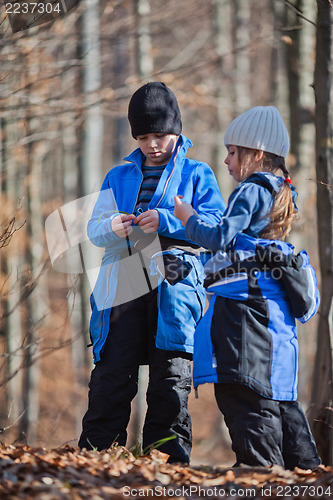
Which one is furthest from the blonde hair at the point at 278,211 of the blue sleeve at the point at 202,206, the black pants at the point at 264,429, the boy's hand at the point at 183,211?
the black pants at the point at 264,429

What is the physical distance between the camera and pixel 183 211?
3.33 m

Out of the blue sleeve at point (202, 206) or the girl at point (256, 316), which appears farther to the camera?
the blue sleeve at point (202, 206)

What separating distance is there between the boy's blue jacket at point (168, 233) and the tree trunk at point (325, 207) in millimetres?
1242

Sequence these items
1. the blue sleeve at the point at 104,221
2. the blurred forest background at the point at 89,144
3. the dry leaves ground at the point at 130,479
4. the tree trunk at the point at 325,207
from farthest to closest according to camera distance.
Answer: the blurred forest background at the point at 89,144, the tree trunk at the point at 325,207, the blue sleeve at the point at 104,221, the dry leaves ground at the point at 130,479

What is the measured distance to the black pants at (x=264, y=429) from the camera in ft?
10.2

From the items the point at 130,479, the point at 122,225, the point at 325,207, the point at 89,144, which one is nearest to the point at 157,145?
the point at 122,225

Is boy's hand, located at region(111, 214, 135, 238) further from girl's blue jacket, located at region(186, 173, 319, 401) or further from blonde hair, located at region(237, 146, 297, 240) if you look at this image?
blonde hair, located at region(237, 146, 297, 240)

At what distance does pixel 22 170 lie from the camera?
12.1 meters

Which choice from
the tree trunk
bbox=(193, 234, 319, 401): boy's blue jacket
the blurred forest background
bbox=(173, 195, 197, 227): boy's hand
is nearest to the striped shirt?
bbox=(173, 195, 197, 227): boy's hand

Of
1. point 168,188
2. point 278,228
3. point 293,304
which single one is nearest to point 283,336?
point 293,304

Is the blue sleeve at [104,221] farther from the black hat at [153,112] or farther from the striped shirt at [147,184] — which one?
the black hat at [153,112]

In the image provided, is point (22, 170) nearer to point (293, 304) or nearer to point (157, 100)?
point (157, 100)

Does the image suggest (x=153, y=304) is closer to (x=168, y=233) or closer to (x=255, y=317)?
(x=168, y=233)

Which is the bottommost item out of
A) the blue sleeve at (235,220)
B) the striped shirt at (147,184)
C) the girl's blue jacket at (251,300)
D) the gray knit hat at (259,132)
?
the girl's blue jacket at (251,300)
